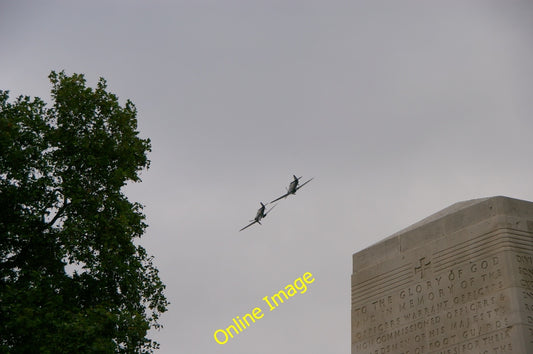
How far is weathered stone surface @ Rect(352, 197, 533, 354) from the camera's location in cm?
1603

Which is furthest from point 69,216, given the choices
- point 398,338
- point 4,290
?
point 398,338

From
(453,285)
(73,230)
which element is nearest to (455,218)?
(453,285)

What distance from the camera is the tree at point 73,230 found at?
18.9m

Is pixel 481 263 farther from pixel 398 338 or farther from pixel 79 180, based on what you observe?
pixel 79 180

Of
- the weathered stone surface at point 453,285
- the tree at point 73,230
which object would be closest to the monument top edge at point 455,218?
the weathered stone surface at point 453,285

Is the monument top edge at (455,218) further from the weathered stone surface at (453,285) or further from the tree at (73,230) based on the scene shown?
the tree at (73,230)

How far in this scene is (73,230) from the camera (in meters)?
20.5

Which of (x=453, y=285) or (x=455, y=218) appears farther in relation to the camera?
(x=455, y=218)

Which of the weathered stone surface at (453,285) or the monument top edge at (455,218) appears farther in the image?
the monument top edge at (455,218)

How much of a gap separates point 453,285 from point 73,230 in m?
9.10

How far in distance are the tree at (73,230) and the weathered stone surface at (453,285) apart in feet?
18.0

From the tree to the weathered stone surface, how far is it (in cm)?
550

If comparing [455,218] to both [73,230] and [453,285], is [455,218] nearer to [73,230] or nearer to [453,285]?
[453,285]

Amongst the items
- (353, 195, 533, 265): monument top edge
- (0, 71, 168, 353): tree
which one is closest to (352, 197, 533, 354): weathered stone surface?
(353, 195, 533, 265): monument top edge
